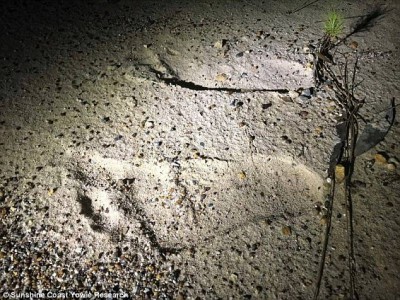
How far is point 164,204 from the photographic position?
2156 millimetres

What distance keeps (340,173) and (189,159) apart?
1.05 metres

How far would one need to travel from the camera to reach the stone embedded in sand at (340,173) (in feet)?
6.85

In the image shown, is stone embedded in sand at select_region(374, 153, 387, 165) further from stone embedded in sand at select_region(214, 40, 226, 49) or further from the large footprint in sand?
stone embedded in sand at select_region(214, 40, 226, 49)

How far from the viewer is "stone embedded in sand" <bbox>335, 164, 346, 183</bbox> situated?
209 cm

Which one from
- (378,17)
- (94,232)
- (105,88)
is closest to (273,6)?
(378,17)

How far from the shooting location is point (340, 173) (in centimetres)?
209

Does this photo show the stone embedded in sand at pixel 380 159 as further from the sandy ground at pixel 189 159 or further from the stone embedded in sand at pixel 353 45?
the stone embedded in sand at pixel 353 45

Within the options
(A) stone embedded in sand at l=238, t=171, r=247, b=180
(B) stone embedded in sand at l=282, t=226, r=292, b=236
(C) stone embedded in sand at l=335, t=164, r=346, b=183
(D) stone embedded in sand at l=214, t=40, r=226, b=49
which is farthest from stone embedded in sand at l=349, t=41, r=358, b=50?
(B) stone embedded in sand at l=282, t=226, r=292, b=236

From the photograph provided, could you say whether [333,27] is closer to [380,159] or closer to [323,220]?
[380,159]

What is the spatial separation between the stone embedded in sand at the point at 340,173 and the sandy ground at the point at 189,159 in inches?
3.0

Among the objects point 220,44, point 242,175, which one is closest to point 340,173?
point 242,175

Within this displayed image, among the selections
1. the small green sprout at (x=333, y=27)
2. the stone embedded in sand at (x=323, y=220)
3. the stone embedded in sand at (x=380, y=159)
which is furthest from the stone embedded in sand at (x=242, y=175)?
the small green sprout at (x=333, y=27)

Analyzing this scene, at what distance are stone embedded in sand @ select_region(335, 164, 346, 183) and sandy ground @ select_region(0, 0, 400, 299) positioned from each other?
0.08 m

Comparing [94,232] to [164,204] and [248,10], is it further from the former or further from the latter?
[248,10]
